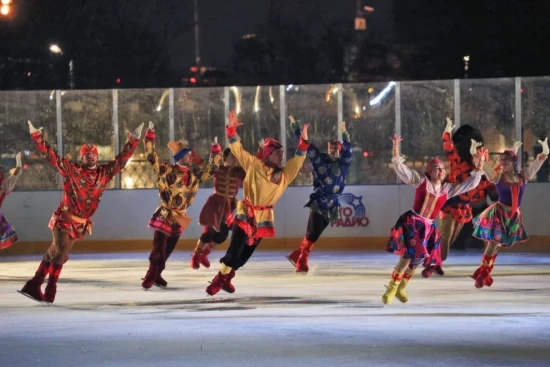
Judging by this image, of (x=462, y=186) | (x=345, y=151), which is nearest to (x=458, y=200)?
(x=345, y=151)

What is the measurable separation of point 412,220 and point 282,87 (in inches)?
418

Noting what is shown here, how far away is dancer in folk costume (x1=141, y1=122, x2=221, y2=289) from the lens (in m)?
13.8

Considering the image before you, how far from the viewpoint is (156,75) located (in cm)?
2894

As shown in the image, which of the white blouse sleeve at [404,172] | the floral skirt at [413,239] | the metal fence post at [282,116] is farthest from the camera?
the metal fence post at [282,116]

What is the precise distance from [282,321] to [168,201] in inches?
139

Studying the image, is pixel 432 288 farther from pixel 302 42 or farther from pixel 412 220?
pixel 302 42

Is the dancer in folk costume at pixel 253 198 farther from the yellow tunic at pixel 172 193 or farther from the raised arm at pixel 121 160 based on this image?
the yellow tunic at pixel 172 193

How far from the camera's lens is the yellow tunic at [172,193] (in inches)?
543

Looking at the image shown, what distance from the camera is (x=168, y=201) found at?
1390 cm

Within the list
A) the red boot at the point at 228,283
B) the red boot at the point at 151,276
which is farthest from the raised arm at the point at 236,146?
the red boot at the point at 151,276

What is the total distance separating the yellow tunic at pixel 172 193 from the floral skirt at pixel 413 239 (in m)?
2.88

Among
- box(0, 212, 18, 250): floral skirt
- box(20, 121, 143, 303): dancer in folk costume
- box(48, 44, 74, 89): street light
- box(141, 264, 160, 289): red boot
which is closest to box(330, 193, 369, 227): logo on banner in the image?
box(0, 212, 18, 250): floral skirt

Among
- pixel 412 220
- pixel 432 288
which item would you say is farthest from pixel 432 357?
pixel 432 288

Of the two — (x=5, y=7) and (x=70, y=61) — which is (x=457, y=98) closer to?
(x=5, y=7)
